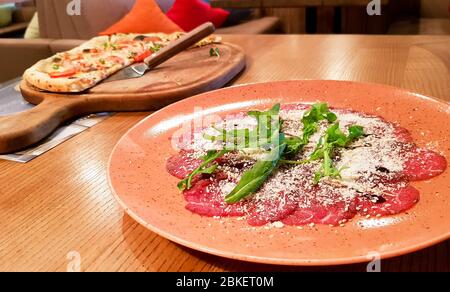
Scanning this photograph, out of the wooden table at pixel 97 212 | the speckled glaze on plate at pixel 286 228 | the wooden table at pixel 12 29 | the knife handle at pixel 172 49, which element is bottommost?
the wooden table at pixel 12 29

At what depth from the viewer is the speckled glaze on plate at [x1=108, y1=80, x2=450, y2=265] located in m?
0.56

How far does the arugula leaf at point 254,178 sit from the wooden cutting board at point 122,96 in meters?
0.56

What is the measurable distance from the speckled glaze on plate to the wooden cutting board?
185mm

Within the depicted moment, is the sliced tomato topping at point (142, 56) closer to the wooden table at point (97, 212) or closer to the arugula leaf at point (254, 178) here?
the wooden table at point (97, 212)

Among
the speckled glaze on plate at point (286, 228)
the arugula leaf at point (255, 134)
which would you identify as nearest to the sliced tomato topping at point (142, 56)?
the speckled glaze on plate at point (286, 228)

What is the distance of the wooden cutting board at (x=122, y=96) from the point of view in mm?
1043

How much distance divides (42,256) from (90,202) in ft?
0.52

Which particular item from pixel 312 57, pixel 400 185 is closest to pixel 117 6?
pixel 312 57

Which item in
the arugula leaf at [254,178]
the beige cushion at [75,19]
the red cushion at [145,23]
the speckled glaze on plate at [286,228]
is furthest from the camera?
the beige cushion at [75,19]

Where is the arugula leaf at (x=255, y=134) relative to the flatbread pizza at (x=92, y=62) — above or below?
below

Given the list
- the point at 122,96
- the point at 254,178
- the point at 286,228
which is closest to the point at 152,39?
the point at 122,96

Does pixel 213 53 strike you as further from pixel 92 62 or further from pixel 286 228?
pixel 286 228

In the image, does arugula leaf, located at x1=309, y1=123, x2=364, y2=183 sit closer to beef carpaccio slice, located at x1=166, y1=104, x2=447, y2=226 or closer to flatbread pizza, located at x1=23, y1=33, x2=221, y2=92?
beef carpaccio slice, located at x1=166, y1=104, x2=447, y2=226

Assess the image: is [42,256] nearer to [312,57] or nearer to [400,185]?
[400,185]
